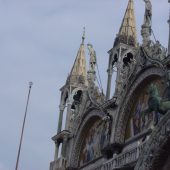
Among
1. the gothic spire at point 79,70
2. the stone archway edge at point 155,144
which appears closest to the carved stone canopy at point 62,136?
the gothic spire at point 79,70

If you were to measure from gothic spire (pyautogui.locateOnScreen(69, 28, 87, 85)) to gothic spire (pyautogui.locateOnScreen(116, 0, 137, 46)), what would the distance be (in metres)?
3.06

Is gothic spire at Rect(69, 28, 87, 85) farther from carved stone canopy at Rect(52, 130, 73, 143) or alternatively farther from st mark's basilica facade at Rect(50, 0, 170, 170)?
carved stone canopy at Rect(52, 130, 73, 143)

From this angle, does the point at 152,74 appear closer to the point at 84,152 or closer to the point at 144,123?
the point at 144,123

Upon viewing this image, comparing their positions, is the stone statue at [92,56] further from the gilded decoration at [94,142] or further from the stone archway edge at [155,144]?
the stone archway edge at [155,144]

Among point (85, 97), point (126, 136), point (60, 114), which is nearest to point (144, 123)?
point (126, 136)

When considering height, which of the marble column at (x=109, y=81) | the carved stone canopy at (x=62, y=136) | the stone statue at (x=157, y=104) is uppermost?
the marble column at (x=109, y=81)

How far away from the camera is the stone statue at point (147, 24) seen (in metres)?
18.9

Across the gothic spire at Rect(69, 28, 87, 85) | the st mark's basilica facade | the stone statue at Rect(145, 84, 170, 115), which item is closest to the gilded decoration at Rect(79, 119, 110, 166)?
the st mark's basilica facade

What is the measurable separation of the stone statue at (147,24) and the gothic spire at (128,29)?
1937mm

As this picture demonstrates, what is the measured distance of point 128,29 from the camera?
21.8 meters

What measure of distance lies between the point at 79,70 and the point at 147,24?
5.51 m

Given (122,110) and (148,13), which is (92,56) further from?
(122,110)

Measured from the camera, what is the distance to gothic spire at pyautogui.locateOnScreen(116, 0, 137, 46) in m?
21.4

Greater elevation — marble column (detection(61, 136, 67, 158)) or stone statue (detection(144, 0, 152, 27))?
stone statue (detection(144, 0, 152, 27))
